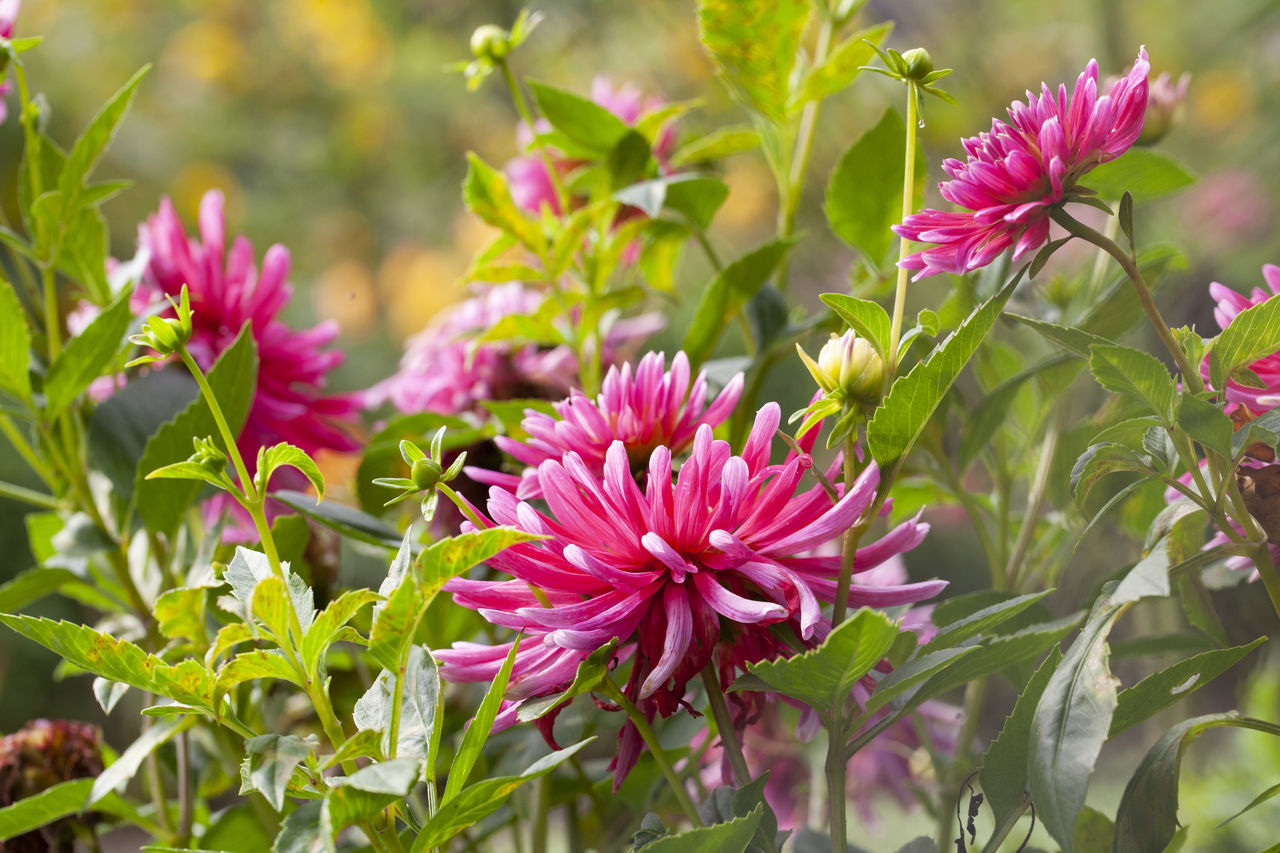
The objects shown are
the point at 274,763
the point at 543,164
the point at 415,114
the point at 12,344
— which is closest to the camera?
the point at 274,763

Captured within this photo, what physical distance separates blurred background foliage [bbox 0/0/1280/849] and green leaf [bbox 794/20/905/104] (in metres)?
0.46

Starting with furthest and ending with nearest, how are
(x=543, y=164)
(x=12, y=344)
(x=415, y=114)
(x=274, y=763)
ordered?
(x=415, y=114) < (x=543, y=164) < (x=12, y=344) < (x=274, y=763)

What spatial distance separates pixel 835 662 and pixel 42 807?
0.53 feet

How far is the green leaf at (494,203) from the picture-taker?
259 millimetres

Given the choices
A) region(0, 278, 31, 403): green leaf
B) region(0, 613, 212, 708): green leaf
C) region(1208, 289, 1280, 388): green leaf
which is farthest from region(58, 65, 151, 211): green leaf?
region(1208, 289, 1280, 388): green leaf

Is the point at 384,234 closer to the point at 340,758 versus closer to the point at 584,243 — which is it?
the point at 584,243

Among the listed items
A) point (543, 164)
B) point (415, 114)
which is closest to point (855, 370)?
point (543, 164)

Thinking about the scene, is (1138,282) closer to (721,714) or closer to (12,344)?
(721,714)

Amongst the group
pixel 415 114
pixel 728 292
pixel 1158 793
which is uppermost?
pixel 415 114

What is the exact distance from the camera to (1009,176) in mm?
160

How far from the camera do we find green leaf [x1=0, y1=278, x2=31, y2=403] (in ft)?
0.76

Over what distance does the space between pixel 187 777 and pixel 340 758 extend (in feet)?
0.49

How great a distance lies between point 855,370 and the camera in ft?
0.53

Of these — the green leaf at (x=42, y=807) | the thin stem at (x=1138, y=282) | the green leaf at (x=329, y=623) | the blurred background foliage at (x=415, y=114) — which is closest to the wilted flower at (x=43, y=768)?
the green leaf at (x=42, y=807)
